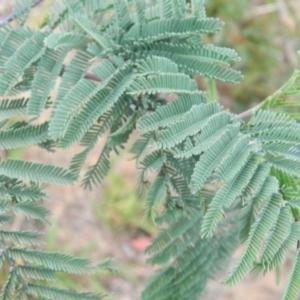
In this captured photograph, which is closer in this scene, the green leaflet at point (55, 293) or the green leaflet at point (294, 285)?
the green leaflet at point (294, 285)

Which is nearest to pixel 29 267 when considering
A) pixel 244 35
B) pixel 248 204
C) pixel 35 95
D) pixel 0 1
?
pixel 35 95

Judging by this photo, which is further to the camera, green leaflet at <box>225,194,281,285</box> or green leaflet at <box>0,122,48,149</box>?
green leaflet at <box>0,122,48,149</box>

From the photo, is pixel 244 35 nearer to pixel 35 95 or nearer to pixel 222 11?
pixel 222 11

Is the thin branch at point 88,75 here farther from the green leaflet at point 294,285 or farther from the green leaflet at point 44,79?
the green leaflet at point 294,285

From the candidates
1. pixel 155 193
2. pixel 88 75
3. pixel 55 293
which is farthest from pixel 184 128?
pixel 55 293

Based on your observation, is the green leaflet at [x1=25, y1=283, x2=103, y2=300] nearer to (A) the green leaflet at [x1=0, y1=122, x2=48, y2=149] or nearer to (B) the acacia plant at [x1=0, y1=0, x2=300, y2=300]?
(B) the acacia plant at [x1=0, y1=0, x2=300, y2=300]

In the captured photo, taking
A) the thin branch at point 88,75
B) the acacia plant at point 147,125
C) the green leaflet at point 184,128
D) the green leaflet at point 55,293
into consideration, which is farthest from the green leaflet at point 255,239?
the thin branch at point 88,75

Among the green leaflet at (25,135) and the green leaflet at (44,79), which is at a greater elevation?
the green leaflet at (44,79)

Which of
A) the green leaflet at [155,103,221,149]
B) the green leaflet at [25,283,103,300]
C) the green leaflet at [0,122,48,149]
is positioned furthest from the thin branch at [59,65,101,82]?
the green leaflet at [25,283,103,300]
